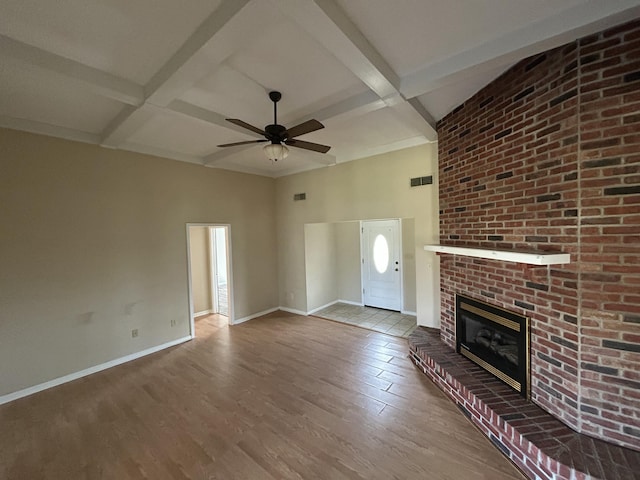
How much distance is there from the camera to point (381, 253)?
18.5 feet

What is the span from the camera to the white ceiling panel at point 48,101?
6.64 feet

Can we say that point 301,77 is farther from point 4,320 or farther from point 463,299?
point 4,320

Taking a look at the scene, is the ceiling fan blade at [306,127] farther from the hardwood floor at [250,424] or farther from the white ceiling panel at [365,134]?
the hardwood floor at [250,424]

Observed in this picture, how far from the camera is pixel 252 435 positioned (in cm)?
219

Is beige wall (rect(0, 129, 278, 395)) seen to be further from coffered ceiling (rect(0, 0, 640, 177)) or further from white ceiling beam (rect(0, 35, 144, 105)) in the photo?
white ceiling beam (rect(0, 35, 144, 105))

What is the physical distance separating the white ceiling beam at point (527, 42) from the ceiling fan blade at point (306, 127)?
0.88 meters

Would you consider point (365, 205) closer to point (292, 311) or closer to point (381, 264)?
point (381, 264)

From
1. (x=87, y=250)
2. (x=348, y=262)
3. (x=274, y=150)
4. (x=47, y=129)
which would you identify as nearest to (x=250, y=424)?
(x=274, y=150)

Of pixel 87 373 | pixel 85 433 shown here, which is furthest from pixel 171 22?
pixel 87 373

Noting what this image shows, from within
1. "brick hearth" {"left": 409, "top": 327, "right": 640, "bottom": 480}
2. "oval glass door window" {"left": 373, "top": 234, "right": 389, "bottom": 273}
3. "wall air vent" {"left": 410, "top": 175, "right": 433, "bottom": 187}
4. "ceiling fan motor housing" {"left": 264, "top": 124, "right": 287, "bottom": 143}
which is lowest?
"brick hearth" {"left": 409, "top": 327, "right": 640, "bottom": 480}

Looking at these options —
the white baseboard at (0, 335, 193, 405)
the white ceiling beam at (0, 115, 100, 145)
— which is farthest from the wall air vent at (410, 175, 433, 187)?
the white baseboard at (0, 335, 193, 405)

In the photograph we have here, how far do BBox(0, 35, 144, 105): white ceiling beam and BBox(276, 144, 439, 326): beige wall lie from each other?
315 cm

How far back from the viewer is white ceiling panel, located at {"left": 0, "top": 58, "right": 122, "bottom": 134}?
6.64 ft

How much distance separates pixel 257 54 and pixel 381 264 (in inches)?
181
